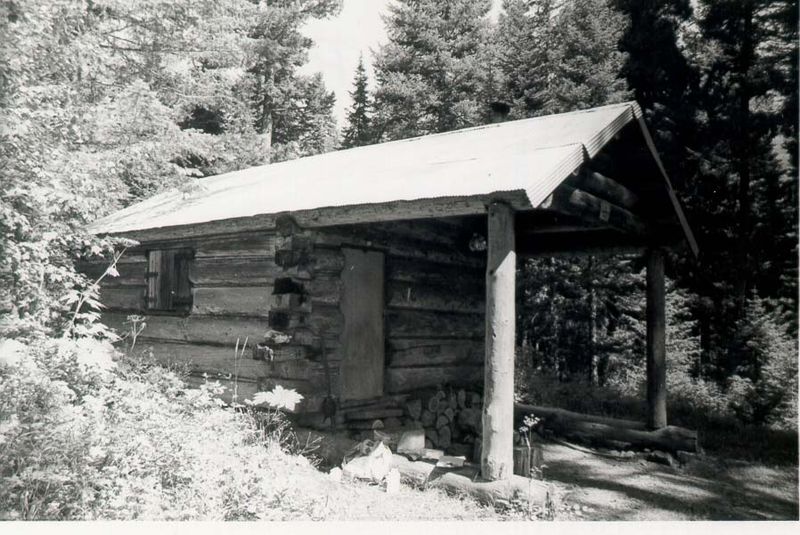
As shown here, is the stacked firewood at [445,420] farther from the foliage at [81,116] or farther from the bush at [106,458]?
the foliage at [81,116]

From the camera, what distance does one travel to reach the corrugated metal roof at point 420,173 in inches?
236

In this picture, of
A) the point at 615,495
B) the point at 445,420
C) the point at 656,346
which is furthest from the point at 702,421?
the point at 445,420

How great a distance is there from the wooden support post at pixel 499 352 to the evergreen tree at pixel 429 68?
1773cm

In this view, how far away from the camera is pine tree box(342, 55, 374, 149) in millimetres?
25672

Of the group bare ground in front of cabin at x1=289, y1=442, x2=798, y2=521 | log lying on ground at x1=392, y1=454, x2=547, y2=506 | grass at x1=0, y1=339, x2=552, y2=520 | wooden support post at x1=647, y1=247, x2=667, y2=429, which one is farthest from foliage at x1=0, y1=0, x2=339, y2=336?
wooden support post at x1=647, y1=247, x2=667, y2=429

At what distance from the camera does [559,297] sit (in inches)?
684

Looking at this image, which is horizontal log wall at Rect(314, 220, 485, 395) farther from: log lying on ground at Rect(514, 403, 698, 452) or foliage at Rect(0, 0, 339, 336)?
foliage at Rect(0, 0, 339, 336)

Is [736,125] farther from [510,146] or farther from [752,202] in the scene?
[510,146]

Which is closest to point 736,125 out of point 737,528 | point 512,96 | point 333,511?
point 512,96

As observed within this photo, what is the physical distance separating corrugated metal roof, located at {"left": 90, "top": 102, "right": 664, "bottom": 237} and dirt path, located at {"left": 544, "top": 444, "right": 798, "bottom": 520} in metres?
3.21

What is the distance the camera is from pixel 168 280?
392 inches

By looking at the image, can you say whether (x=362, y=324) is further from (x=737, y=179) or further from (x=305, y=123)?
(x=305, y=123)

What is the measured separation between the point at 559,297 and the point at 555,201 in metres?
11.4

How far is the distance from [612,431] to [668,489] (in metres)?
1.93
